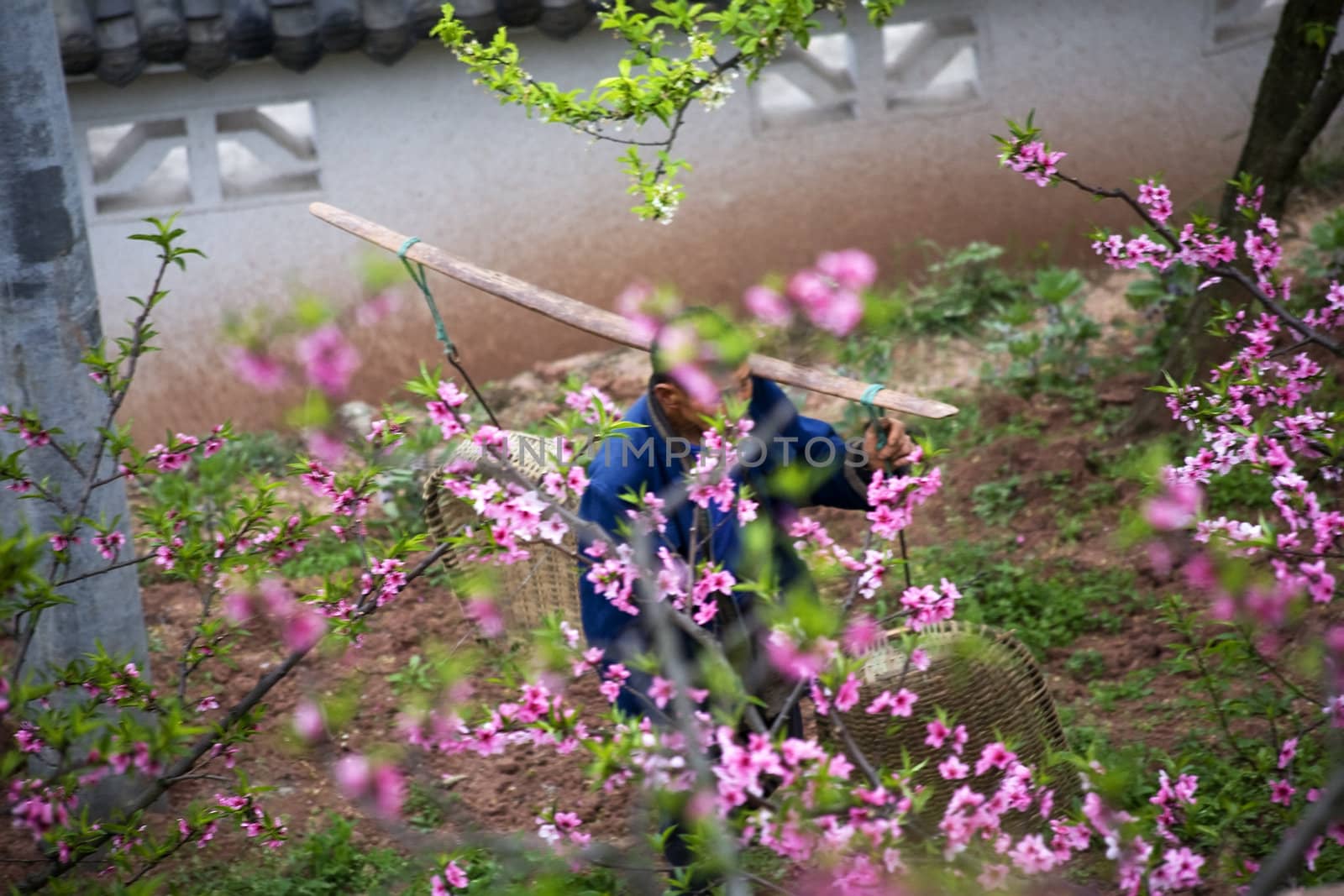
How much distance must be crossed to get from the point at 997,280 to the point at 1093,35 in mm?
1498

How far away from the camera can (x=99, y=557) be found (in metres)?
4.08

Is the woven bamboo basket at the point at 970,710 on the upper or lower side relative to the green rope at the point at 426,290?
lower

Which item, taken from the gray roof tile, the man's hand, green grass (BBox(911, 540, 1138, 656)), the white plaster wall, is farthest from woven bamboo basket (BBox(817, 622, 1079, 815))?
the gray roof tile

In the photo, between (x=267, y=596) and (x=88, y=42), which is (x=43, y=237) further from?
(x=88, y=42)

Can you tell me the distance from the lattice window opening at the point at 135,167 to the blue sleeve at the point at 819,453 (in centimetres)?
459

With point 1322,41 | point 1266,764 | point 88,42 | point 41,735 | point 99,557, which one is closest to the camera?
point 41,735

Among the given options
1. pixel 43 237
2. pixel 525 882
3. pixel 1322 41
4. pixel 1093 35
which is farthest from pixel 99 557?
pixel 1093 35

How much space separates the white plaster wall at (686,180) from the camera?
23.4 ft

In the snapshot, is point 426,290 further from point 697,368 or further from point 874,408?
point 874,408

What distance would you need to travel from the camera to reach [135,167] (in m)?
7.04

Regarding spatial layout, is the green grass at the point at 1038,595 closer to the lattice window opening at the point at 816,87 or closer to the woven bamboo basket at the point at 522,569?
the woven bamboo basket at the point at 522,569

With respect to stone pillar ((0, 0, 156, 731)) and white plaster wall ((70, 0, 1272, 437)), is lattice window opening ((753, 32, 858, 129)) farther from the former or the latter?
stone pillar ((0, 0, 156, 731))

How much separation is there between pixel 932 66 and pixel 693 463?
4.90m

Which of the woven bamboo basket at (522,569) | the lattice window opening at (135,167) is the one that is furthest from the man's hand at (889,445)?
the lattice window opening at (135,167)
